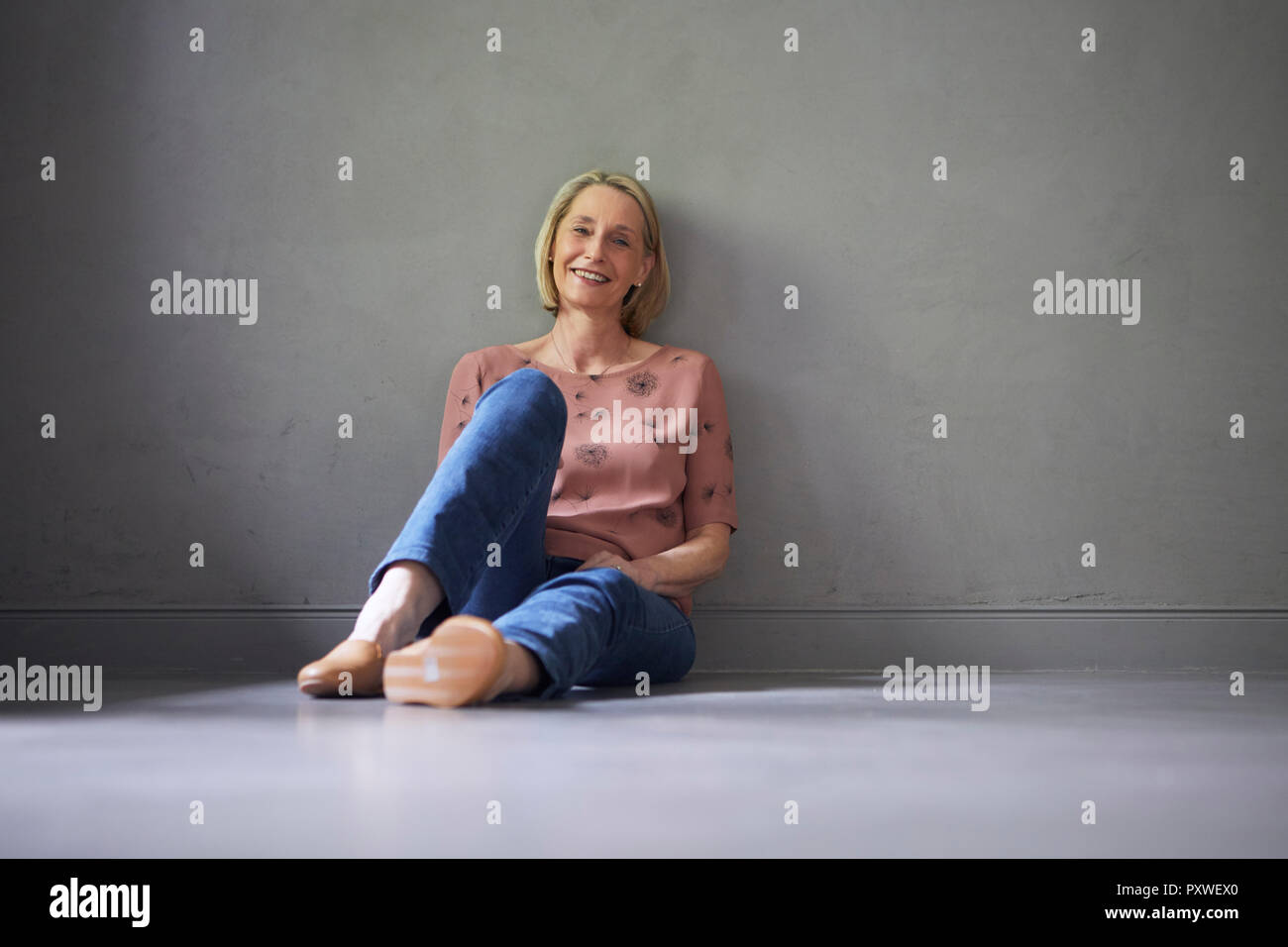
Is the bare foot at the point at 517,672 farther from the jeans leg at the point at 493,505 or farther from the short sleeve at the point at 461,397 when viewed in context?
the short sleeve at the point at 461,397

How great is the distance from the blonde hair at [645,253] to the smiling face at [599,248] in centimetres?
2

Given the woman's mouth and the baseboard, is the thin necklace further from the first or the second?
the baseboard

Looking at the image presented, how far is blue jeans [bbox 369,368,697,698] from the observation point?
132 centimetres

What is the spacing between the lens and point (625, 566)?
1.69m

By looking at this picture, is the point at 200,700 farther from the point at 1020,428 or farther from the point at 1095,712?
the point at 1020,428

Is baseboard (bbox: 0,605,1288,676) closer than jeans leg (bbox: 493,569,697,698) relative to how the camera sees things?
No

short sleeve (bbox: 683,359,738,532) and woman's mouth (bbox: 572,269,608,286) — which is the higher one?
woman's mouth (bbox: 572,269,608,286)

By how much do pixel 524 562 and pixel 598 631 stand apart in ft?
0.83

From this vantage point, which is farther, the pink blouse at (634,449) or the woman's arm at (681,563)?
the pink blouse at (634,449)

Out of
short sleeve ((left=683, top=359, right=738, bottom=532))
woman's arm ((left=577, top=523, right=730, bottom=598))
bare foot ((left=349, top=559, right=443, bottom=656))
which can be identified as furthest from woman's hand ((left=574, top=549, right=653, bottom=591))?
bare foot ((left=349, top=559, right=443, bottom=656))

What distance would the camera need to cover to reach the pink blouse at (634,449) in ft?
6.06

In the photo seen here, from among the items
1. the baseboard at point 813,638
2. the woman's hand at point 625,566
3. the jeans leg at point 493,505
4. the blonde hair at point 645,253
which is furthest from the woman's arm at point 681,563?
the blonde hair at point 645,253
